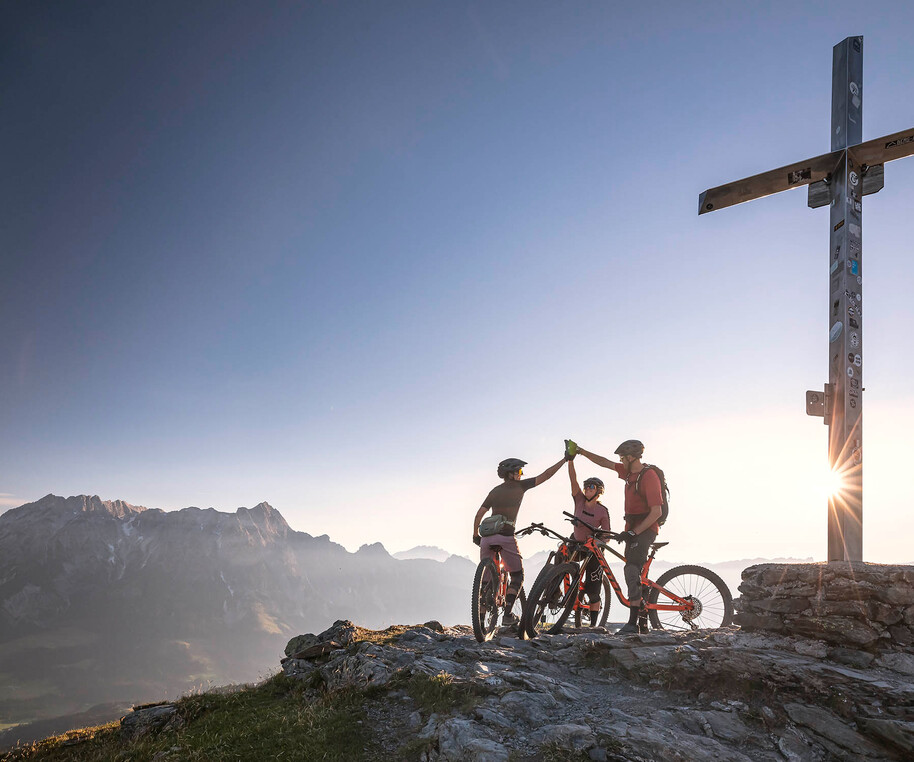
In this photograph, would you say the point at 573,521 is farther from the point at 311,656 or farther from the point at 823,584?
the point at 311,656

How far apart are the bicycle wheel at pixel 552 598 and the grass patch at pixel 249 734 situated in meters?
3.57

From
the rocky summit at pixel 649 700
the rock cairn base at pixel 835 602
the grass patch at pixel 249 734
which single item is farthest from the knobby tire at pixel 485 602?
→ the rock cairn base at pixel 835 602

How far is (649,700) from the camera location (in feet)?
22.1

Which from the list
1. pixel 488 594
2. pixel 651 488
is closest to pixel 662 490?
pixel 651 488

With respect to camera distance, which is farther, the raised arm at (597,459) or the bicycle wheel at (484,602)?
the raised arm at (597,459)

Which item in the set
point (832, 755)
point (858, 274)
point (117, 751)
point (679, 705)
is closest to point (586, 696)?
point (679, 705)

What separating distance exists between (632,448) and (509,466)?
2.64 meters

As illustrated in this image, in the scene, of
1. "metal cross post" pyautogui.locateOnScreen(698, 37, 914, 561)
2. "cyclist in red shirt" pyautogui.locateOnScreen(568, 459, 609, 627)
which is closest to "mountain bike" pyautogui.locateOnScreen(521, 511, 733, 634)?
"cyclist in red shirt" pyautogui.locateOnScreen(568, 459, 609, 627)

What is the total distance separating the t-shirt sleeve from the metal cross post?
267cm

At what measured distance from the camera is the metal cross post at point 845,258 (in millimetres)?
8102

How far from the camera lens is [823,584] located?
7164 mm

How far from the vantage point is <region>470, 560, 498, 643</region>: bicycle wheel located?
9234mm

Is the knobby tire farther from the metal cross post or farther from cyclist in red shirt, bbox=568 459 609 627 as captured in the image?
the metal cross post

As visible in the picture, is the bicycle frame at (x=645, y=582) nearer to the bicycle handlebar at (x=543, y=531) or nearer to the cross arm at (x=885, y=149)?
the bicycle handlebar at (x=543, y=531)
